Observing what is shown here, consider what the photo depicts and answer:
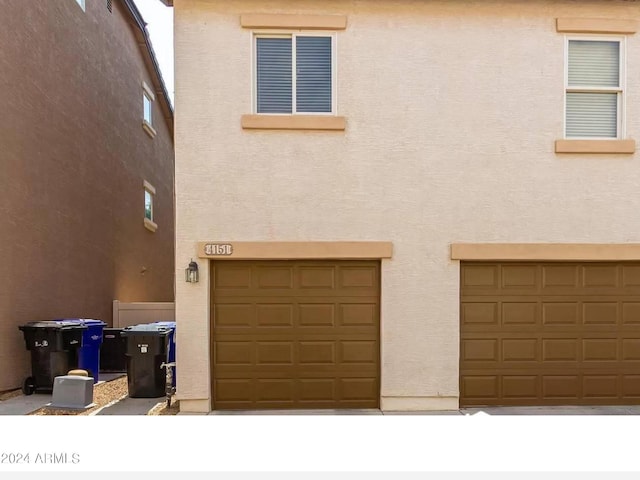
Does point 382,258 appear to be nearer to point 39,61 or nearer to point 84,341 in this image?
point 84,341

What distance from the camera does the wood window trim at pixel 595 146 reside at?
23.4 ft

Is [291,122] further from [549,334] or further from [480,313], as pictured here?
[549,334]

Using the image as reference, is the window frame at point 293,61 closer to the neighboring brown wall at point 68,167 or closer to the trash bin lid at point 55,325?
the neighboring brown wall at point 68,167

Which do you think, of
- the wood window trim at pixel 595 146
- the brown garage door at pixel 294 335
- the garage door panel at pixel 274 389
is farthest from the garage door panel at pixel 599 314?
the garage door panel at pixel 274 389

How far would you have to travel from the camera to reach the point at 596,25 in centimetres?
715

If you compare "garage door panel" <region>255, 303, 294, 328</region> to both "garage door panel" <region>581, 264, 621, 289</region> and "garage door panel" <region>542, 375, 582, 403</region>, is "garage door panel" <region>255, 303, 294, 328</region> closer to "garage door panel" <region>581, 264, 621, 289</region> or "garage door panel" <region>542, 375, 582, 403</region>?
"garage door panel" <region>542, 375, 582, 403</region>

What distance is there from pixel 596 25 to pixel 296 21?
444 centimetres

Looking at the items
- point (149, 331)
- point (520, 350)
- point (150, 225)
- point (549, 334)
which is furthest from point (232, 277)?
point (150, 225)

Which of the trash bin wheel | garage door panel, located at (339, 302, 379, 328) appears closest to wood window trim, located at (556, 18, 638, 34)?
garage door panel, located at (339, 302, 379, 328)

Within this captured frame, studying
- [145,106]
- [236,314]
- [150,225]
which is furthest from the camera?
[145,106]

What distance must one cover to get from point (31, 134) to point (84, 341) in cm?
379

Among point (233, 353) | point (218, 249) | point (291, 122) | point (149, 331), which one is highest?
point (291, 122)

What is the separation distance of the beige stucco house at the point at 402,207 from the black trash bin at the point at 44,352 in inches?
98.2

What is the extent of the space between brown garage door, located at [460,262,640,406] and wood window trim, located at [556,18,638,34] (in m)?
3.48
